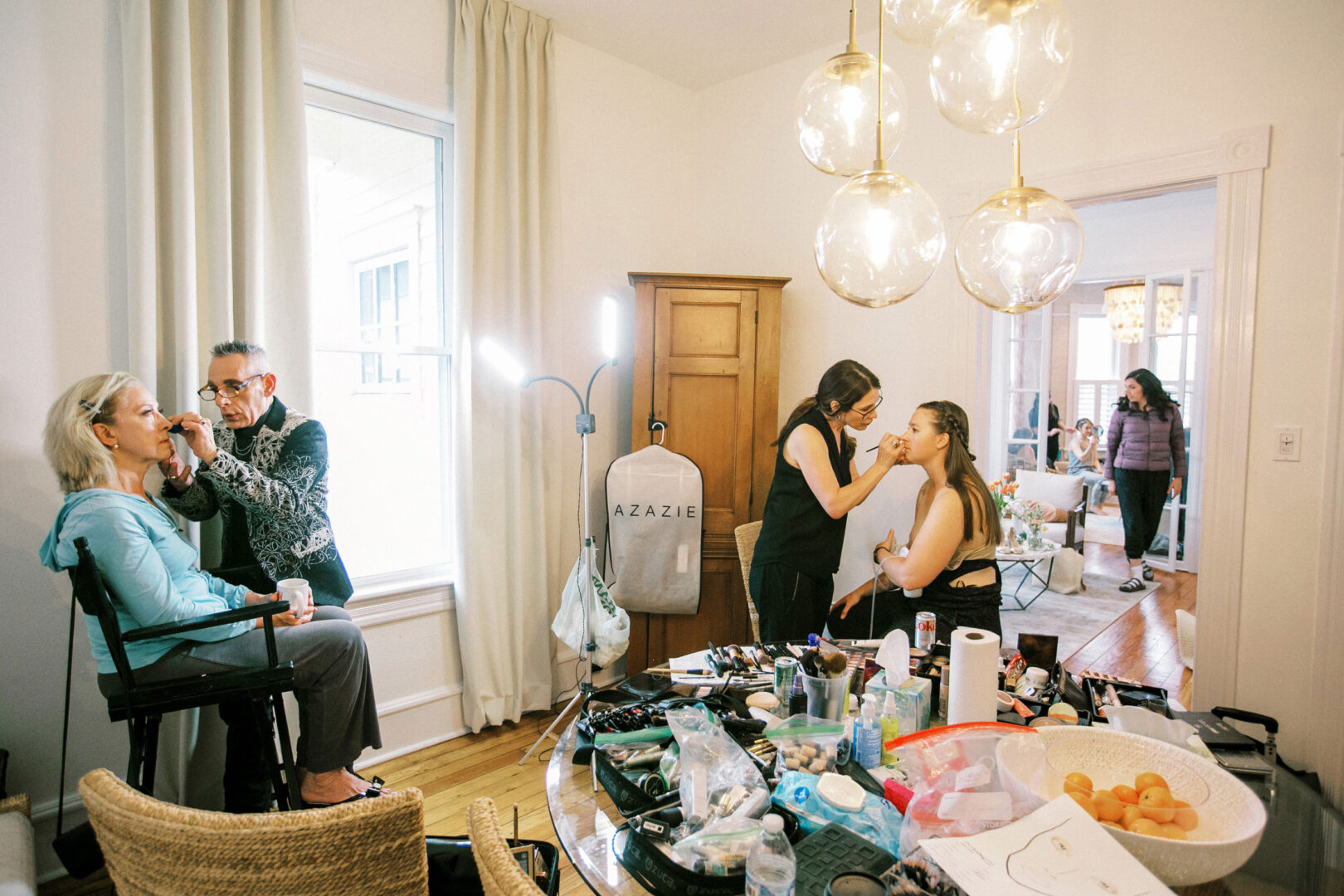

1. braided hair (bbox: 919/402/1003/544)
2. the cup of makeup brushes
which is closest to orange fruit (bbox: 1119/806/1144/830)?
the cup of makeup brushes

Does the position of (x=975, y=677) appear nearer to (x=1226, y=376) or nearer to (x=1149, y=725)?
(x=1149, y=725)

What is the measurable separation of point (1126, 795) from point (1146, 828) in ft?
0.29

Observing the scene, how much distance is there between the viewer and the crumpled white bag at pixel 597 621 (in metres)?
2.91

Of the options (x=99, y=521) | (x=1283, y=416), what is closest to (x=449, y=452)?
(x=99, y=521)

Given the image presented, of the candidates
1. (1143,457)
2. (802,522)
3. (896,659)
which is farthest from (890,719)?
(1143,457)

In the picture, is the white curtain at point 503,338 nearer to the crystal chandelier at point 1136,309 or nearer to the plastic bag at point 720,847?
the plastic bag at point 720,847

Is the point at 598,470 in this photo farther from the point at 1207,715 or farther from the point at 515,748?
the point at 1207,715

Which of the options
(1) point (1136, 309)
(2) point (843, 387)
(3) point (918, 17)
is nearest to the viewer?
(3) point (918, 17)

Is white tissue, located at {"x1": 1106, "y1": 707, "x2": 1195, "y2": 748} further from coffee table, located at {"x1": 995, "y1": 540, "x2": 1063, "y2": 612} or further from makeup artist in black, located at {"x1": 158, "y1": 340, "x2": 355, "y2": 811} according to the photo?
makeup artist in black, located at {"x1": 158, "y1": 340, "x2": 355, "y2": 811}

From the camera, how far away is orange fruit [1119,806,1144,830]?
37.5 inches

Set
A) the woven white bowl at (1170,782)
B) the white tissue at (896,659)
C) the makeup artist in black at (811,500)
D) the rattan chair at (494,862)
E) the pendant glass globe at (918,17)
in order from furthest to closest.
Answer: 1. the makeup artist in black at (811,500)
2. the white tissue at (896,659)
3. the pendant glass globe at (918,17)
4. the woven white bowl at (1170,782)
5. the rattan chair at (494,862)

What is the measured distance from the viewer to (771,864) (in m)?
0.96

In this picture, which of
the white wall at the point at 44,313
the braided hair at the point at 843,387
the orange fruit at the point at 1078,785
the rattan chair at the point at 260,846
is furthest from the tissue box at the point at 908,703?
the white wall at the point at 44,313

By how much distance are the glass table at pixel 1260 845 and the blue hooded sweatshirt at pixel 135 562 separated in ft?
3.58
